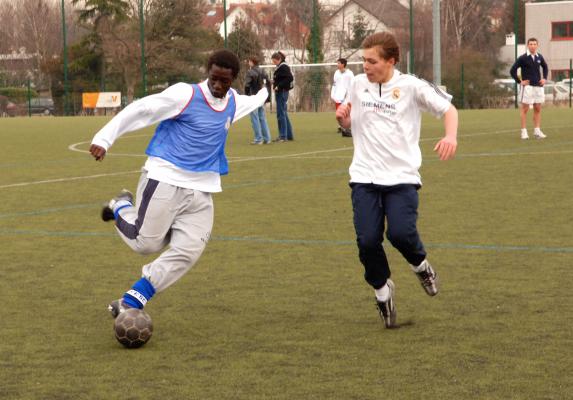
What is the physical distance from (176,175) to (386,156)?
128 centimetres

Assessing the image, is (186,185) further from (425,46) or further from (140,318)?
(425,46)

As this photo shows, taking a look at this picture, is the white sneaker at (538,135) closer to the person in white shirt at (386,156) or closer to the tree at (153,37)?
the person in white shirt at (386,156)

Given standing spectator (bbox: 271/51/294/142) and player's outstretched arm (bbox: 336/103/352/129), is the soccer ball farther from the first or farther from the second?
standing spectator (bbox: 271/51/294/142)

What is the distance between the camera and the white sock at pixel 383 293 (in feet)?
23.1

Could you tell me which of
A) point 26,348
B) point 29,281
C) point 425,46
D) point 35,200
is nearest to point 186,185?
point 26,348

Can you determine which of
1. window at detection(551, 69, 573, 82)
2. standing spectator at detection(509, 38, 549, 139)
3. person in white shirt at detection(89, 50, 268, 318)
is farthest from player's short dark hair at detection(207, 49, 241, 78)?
window at detection(551, 69, 573, 82)

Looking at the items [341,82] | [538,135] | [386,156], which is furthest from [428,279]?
[341,82]

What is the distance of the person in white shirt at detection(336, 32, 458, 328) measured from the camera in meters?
7.00

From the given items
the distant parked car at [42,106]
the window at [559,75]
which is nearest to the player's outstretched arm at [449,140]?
the distant parked car at [42,106]

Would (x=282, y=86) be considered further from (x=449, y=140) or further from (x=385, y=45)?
(x=449, y=140)

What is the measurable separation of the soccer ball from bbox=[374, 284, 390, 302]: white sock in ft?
4.59

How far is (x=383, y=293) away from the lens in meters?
7.07

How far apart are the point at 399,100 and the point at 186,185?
139cm

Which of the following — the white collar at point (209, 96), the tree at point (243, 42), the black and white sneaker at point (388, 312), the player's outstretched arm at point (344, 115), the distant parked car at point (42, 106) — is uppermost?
the tree at point (243, 42)
